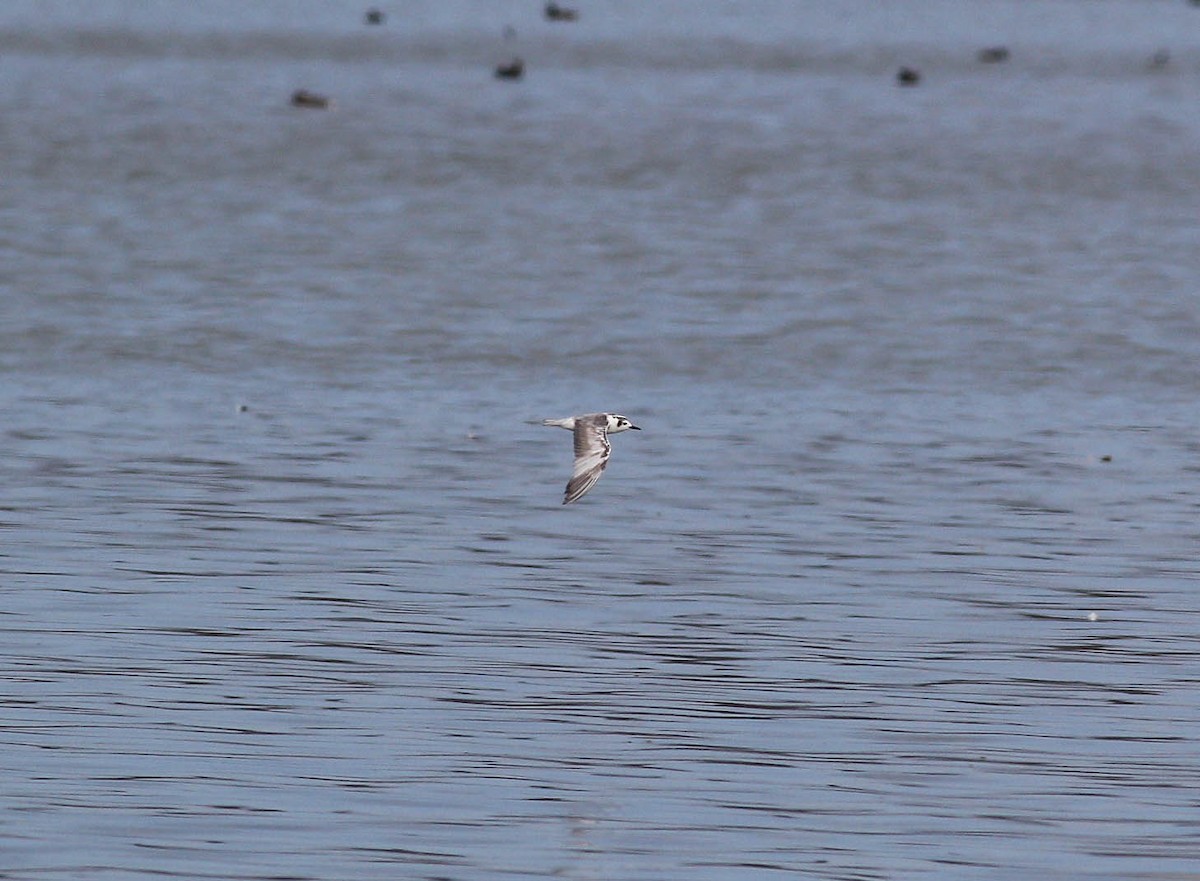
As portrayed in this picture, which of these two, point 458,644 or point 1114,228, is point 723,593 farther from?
point 1114,228

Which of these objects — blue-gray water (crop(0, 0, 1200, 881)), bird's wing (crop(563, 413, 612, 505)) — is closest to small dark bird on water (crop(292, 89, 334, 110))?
blue-gray water (crop(0, 0, 1200, 881))

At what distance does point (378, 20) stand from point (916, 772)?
10327cm

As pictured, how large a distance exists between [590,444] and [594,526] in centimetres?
237

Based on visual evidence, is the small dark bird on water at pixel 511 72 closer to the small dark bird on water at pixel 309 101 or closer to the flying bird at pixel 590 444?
the small dark bird on water at pixel 309 101

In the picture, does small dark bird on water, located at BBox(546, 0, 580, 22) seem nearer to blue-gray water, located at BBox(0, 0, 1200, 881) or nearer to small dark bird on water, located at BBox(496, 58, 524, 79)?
small dark bird on water, located at BBox(496, 58, 524, 79)

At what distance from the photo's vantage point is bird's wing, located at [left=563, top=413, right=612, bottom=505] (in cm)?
1482

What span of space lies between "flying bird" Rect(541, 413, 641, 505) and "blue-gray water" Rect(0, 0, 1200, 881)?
760mm

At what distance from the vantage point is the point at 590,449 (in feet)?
50.1

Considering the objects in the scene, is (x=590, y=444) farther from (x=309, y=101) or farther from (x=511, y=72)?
(x=511, y=72)

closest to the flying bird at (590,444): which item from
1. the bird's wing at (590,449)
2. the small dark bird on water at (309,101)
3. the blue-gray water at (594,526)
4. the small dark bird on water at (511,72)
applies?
the bird's wing at (590,449)

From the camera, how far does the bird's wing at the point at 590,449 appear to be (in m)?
14.8

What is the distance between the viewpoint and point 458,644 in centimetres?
1394

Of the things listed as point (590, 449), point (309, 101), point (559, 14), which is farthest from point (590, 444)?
point (559, 14)

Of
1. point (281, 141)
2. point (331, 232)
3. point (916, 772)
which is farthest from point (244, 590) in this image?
point (281, 141)
